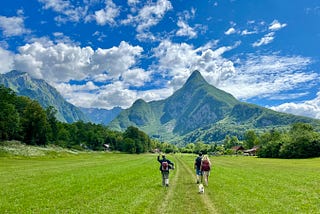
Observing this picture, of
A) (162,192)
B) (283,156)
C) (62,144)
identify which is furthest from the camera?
(62,144)

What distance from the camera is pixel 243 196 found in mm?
22906

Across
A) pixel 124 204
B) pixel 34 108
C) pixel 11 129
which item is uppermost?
pixel 34 108

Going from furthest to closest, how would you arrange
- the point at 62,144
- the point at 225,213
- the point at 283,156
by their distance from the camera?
the point at 62,144
the point at 283,156
the point at 225,213

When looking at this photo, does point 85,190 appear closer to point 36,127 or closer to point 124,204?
point 124,204

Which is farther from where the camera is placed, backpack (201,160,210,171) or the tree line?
the tree line

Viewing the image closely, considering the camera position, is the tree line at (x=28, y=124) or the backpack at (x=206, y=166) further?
the tree line at (x=28, y=124)

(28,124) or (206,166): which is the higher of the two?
(28,124)

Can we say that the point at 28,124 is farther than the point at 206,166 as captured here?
Yes

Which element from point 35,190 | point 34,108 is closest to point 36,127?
point 34,108

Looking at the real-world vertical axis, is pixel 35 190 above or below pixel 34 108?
below

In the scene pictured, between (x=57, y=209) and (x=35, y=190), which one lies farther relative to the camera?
(x=35, y=190)

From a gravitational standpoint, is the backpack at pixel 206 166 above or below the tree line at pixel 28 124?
below

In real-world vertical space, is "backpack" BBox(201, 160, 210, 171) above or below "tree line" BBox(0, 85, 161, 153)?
below

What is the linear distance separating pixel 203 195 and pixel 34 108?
11851 cm
